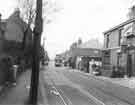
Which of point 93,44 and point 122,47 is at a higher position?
point 93,44

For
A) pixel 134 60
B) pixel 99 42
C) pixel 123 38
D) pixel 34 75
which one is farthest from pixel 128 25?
pixel 99 42

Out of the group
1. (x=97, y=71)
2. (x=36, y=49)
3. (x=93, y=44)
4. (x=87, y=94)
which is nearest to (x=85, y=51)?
(x=93, y=44)

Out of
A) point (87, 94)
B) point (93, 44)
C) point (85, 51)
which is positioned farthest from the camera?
point (93, 44)

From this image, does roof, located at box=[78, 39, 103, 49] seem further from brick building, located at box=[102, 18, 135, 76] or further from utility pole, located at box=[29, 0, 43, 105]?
utility pole, located at box=[29, 0, 43, 105]

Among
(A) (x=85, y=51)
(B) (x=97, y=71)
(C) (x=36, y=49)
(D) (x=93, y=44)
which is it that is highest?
(D) (x=93, y=44)

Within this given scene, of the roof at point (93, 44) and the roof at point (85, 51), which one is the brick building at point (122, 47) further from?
the roof at point (93, 44)

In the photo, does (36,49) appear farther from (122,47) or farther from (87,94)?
(122,47)

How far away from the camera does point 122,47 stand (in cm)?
2706

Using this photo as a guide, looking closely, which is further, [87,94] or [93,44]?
[93,44]

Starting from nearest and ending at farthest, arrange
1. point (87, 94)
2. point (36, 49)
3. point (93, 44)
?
1. point (36, 49)
2. point (87, 94)
3. point (93, 44)

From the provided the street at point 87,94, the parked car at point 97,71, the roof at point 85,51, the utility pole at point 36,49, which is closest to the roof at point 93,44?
the roof at point 85,51

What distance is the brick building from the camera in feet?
83.4

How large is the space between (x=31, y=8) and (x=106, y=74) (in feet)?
48.6

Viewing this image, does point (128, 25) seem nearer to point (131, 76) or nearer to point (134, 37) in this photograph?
point (134, 37)
